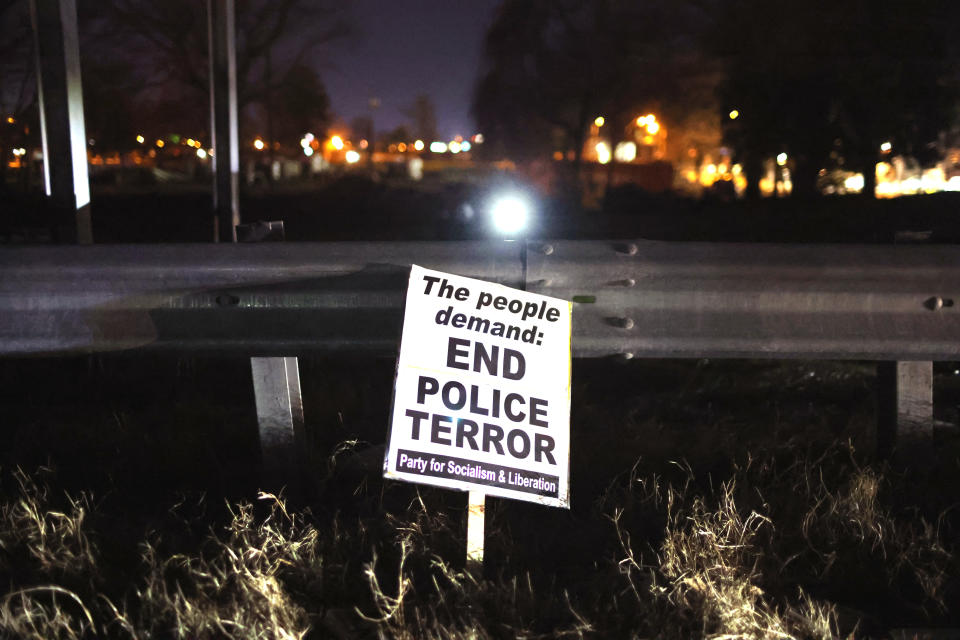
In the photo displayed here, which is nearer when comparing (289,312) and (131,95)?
(289,312)

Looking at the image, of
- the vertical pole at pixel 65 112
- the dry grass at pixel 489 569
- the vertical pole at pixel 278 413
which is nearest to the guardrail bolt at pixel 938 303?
the dry grass at pixel 489 569

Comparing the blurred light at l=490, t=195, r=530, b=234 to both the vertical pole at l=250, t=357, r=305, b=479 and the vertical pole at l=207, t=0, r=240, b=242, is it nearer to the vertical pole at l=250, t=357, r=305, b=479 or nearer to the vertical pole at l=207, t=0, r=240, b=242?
the vertical pole at l=207, t=0, r=240, b=242

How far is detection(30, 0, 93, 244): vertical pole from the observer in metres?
8.25

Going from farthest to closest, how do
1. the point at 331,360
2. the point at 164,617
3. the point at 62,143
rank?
the point at 62,143 → the point at 331,360 → the point at 164,617

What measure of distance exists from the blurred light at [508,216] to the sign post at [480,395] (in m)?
15.2

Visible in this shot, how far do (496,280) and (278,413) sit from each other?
1.19m

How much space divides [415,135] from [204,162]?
3585 inches

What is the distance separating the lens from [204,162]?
75.4m

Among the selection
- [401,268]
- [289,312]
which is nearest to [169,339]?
[289,312]

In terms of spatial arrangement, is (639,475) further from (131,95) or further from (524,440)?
(131,95)

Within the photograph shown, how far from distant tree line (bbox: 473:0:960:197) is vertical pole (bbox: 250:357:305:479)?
20216 millimetres

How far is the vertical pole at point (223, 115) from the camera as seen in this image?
455 inches

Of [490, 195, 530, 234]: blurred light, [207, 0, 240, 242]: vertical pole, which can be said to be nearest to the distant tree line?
[490, 195, 530, 234]: blurred light

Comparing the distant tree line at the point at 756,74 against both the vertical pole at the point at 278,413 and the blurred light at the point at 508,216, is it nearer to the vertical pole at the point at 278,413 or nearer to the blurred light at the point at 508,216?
the blurred light at the point at 508,216
